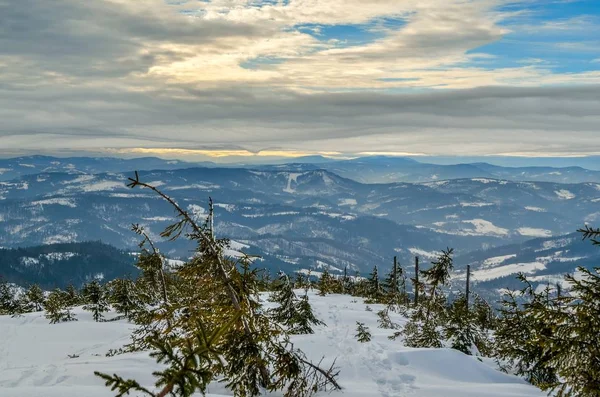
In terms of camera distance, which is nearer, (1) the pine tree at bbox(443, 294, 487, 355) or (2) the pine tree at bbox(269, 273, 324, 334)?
(1) the pine tree at bbox(443, 294, 487, 355)

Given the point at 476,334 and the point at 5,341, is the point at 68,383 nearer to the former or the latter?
the point at 476,334

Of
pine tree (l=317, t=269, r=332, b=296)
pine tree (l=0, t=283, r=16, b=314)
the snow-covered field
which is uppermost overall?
the snow-covered field

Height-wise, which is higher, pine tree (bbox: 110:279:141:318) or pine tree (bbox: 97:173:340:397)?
pine tree (bbox: 97:173:340:397)

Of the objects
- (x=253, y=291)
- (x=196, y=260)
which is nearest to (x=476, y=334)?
(x=253, y=291)

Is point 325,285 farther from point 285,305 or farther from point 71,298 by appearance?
point 285,305

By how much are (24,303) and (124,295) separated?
2061cm

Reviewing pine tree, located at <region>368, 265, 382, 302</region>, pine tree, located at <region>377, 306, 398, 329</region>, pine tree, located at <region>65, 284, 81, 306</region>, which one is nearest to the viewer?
pine tree, located at <region>377, 306, 398, 329</region>

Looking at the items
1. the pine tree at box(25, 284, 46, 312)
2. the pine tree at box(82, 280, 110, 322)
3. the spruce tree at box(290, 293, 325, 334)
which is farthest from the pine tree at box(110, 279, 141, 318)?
the pine tree at box(25, 284, 46, 312)

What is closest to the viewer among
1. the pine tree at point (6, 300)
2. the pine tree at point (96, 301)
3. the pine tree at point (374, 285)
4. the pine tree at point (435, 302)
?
the pine tree at point (435, 302)

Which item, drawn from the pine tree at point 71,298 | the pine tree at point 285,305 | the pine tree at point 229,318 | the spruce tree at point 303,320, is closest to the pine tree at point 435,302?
the spruce tree at point 303,320

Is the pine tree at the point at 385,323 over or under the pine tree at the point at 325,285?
over

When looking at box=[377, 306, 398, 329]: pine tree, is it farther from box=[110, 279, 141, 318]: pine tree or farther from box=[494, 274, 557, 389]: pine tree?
box=[110, 279, 141, 318]: pine tree

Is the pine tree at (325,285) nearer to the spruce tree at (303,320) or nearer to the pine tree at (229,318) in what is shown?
the spruce tree at (303,320)

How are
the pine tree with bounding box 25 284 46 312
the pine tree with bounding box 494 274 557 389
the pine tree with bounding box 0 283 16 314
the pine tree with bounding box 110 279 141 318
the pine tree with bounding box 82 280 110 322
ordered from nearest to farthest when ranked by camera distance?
the pine tree with bounding box 494 274 557 389, the pine tree with bounding box 110 279 141 318, the pine tree with bounding box 82 280 110 322, the pine tree with bounding box 25 284 46 312, the pine tree with bounding box 0 283 16 314
